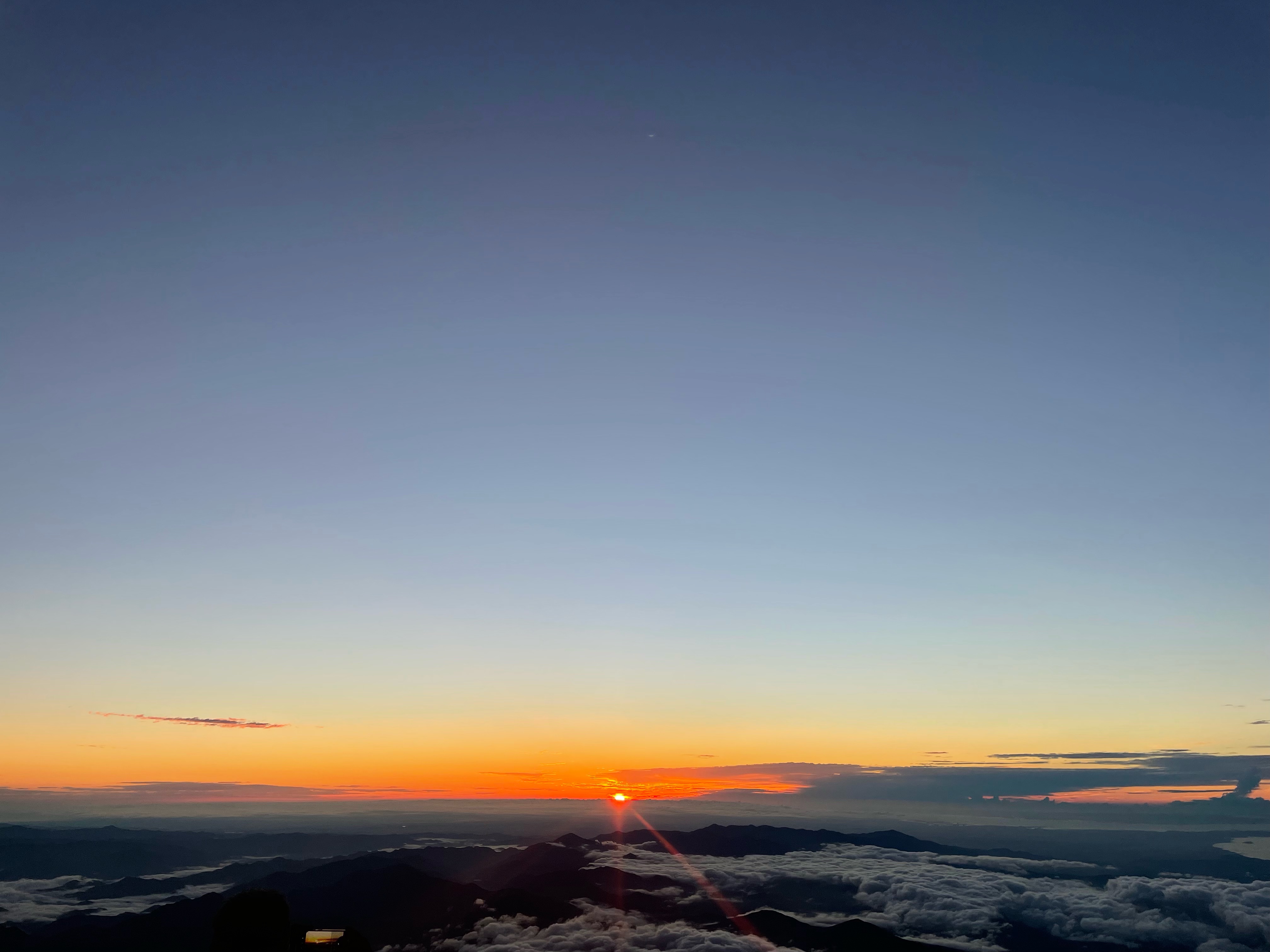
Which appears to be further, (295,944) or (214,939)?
(295,944)
